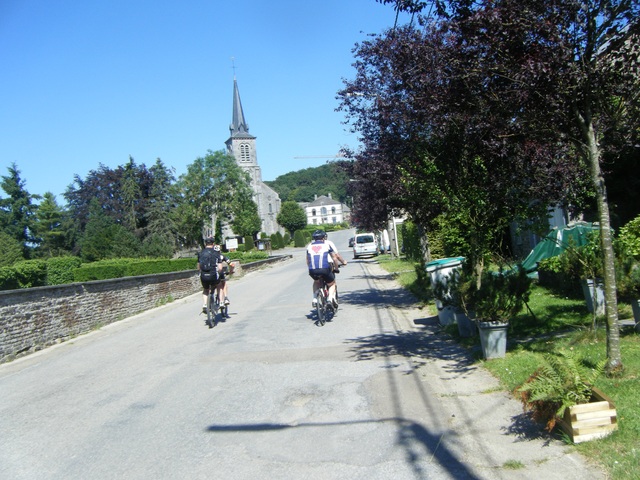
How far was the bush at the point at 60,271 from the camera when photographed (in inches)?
1318

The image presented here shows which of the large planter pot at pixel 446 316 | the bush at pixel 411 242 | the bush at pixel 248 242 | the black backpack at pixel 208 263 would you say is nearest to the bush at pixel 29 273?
the bush at pixel 411 242

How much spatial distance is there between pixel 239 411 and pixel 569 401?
3.19 metres

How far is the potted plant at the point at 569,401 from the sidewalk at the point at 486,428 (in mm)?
171

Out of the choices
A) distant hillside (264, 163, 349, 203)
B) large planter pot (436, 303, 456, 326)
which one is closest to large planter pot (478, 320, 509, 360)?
large planter pot (436, 303, 456, 326)

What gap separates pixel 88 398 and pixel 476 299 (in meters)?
5.03

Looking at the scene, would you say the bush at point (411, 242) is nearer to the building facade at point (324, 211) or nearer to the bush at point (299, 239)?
the bush at point (299, 239)

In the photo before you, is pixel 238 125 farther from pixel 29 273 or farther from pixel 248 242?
pixel 29 273

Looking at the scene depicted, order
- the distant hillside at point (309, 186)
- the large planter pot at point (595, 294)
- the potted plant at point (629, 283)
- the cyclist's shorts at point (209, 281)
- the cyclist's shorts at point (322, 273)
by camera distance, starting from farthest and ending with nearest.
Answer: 1. the distant hillside at point (309, 186)
2. the cyclist's shorts at point (209, 281)
3. the cyclist's shorts at point (322, 273)
4. the large planter pot at point (595, 294)
5. the potted plant at point (629, 283)

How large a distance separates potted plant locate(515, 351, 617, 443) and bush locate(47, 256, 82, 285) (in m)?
31.6

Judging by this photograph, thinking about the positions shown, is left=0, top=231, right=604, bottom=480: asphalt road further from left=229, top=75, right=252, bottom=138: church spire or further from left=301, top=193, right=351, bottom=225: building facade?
left=301, top=193, right=351, bottom=225: building facade

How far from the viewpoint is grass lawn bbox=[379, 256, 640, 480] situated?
4.22 metres

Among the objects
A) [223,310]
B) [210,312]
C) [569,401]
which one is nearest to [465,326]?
[569,401]

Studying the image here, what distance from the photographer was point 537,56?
230 inches

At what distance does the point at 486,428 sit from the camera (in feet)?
17.0
